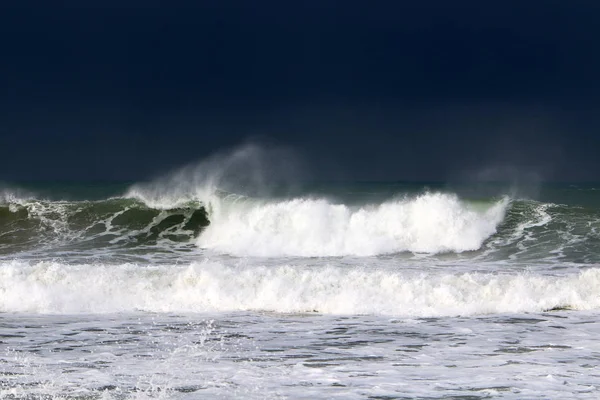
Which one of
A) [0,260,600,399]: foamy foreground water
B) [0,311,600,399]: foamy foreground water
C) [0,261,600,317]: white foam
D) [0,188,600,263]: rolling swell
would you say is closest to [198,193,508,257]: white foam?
[0,188,600,263]: rolling swell

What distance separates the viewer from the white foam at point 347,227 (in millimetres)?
18516

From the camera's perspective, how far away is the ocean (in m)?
7.19

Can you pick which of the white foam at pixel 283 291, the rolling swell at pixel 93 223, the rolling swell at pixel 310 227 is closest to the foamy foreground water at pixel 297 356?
the white foam at pixel 283 291

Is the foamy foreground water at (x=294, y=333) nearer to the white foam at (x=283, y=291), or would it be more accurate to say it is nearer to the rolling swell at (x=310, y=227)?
the white foam at (x=283, y=291)

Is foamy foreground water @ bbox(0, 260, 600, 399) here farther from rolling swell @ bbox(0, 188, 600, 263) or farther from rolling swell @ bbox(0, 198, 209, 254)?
rolling swell @ bbox(0, 198, 209, 254)

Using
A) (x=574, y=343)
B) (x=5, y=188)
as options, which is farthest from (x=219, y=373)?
(x=5, y=188)

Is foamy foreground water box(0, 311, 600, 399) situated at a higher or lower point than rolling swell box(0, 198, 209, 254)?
lower

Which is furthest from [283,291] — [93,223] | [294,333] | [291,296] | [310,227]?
[93,223]

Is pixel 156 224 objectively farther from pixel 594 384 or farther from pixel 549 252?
pixel 594 384

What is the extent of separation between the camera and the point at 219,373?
736 cm

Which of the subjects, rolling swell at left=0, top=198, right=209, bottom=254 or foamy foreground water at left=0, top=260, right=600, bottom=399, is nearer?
foamy foreground water at left=0, top=260, right=600, bottom=399

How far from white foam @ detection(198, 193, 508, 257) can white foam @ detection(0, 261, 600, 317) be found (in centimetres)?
517

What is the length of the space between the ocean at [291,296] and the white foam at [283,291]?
4 cm

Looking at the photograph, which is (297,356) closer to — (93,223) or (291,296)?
(291,296)
